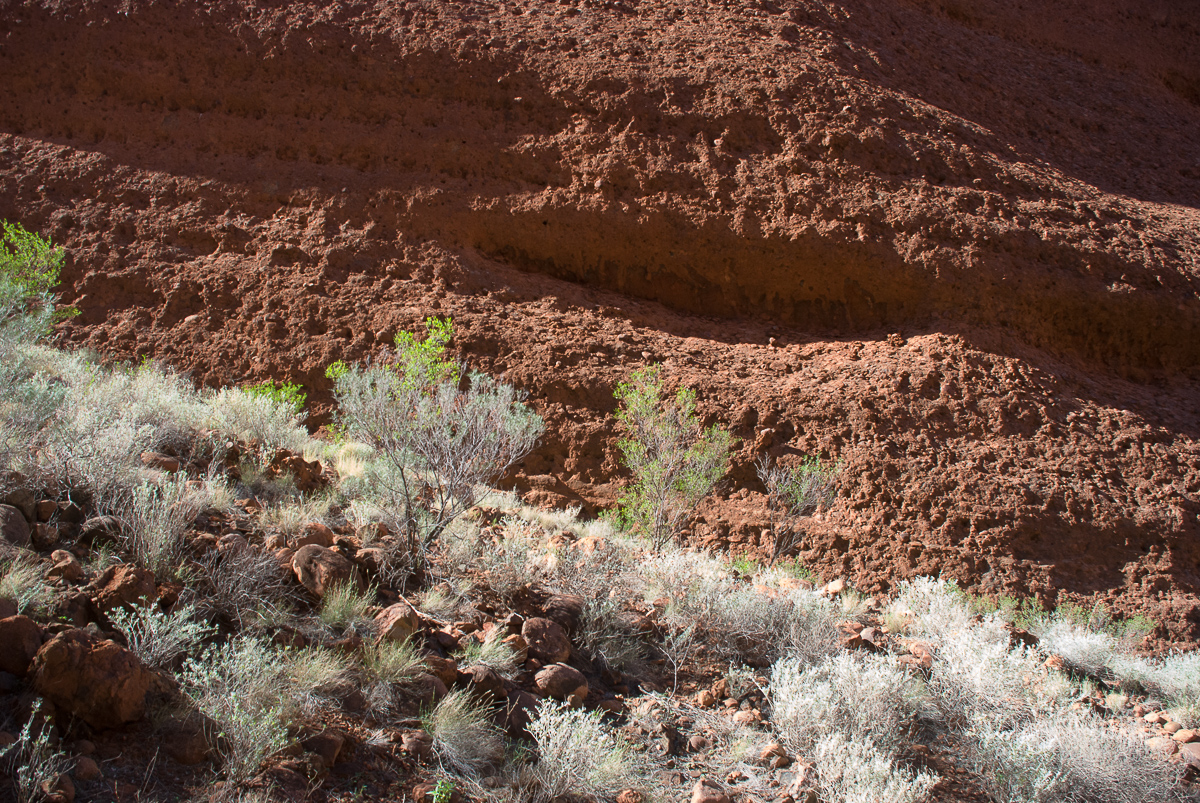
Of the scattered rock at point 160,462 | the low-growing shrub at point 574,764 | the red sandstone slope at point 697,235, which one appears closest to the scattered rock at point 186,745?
the low-growing shrub at point 574,764

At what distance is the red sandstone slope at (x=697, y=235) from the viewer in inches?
337

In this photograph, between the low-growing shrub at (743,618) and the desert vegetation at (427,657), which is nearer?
the desert vegetation at (427,657)

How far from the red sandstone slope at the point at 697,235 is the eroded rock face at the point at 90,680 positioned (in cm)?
632

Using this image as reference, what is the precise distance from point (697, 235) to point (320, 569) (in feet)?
26.4

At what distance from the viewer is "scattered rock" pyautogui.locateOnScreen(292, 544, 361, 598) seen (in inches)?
154

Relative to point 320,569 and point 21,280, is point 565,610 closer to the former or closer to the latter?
point 320,569

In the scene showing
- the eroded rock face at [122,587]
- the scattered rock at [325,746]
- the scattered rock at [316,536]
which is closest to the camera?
the scattered rock at [325,746]

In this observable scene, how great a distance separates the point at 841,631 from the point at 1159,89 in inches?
646

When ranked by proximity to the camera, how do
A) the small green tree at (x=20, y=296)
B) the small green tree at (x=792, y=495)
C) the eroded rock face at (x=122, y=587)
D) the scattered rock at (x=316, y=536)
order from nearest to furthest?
the eroded rock face at (x=122, y=587), the scattered rock at (x=316, y=536), the small green tree at (x=20, y=296), the small green tree at (x=792, y=495)

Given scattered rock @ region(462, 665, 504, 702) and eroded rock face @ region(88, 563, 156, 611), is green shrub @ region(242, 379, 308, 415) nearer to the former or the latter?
eroded rock face @ region(88, 563, 156, 611)

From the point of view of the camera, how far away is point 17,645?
2.73m

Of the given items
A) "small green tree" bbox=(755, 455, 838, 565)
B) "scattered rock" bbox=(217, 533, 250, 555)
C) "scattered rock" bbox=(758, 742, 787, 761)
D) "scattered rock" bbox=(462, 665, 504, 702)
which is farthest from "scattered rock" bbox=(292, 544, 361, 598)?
"small green tree" bbox=(755, 455, 838, 565)

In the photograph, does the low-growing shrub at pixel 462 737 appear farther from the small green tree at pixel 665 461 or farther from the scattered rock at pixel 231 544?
the small green tree at pixel 665 461

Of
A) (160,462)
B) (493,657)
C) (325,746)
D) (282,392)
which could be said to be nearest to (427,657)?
(493,657)
